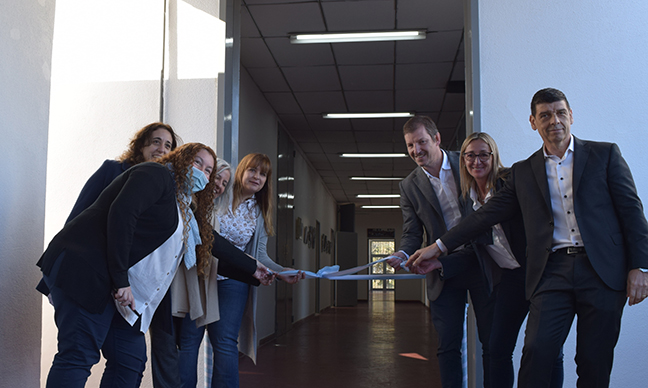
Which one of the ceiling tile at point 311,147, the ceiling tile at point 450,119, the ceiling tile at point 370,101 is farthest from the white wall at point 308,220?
the ceiling tile at point 450,119

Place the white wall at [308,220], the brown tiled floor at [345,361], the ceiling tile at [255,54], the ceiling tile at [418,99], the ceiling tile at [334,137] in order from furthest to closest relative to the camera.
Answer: the white wall at [308,220] → the ceiling tile at [334,137] → the ceiling tile at [418,99] → the ceiling tile at [255,54] → the brown tiled floor at [345,361]

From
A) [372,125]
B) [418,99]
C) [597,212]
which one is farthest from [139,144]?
[372,125]

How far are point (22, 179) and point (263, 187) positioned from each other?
1203 mm

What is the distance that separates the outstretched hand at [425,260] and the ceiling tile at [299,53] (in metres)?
3.75

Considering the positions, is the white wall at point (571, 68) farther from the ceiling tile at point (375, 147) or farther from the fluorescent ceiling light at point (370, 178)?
the fluorescent ceiling light at point (370, 178)

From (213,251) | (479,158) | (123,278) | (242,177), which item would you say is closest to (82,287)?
(123,278)

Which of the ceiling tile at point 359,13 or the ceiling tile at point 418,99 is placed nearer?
the ceiling tile at point 359,13

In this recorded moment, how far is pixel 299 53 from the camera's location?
6.13m

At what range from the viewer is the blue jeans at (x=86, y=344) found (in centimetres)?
189

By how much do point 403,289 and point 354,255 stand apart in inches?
157

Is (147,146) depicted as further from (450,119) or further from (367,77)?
(450,119)

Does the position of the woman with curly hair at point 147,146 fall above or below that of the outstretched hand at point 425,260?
above

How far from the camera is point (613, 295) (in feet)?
6.56

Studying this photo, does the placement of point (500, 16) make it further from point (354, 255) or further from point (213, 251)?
point (354, 255)
